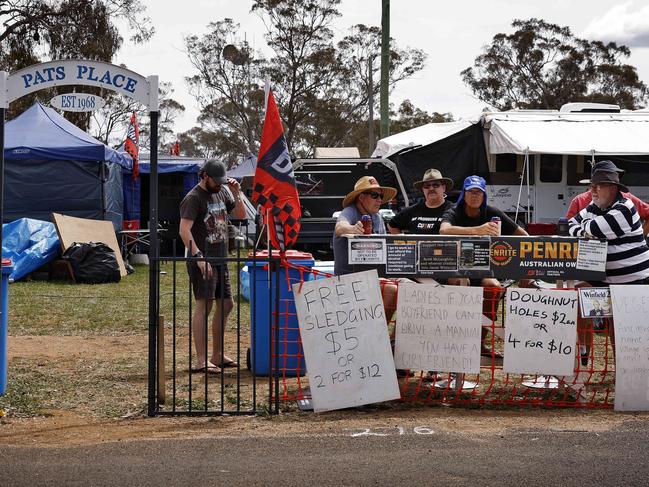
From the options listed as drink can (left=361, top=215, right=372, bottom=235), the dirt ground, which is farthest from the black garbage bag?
drink can (left=361, top=215, right=372, bottom=235)

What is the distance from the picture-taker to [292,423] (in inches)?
260

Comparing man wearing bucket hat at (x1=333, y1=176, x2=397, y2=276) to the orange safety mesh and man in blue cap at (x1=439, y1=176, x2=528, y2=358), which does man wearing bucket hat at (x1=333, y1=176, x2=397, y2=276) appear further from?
man in blue cap at (x1=439, y1=176, x2=528, y2=358)

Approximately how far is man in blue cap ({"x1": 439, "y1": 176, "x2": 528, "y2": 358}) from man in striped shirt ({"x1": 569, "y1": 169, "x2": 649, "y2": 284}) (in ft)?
2.05

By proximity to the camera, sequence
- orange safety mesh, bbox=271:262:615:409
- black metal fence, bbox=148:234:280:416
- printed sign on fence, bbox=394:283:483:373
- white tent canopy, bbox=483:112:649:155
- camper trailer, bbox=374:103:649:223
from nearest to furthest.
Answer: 1. black metal fence, bbox=148:234:280:416
2. printed sign on fence, bbox=394:283:483:373
3. orange safety mesh, bbox=271:262:615:409
4. white tent canopy, bbox=483:112:649:155
5. camper trailer, bbox=374:103:649:223

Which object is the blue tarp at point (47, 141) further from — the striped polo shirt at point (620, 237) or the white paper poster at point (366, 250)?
the striped polo shirt at point (620, 237)

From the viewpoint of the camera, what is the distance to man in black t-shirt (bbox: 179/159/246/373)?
8172 millimetres

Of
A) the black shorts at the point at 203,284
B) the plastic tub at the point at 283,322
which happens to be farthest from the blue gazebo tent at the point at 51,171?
the plastic tub at the point at 283,322

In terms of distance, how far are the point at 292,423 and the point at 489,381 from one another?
2.13m

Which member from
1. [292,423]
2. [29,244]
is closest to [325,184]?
[29,244]

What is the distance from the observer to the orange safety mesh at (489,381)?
7301 mm

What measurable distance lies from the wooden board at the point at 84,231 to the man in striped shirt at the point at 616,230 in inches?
443

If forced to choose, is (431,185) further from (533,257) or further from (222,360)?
(222,360)

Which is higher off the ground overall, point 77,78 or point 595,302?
point 77,78

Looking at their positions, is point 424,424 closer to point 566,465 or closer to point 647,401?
point 566,465
